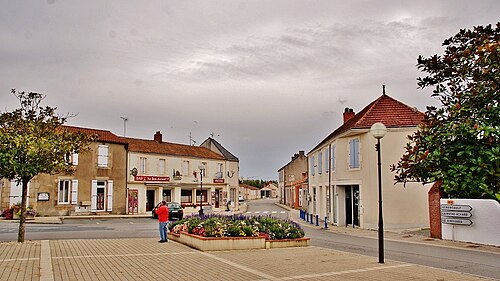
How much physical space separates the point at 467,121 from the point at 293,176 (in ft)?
192

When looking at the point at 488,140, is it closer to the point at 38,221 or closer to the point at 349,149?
the point at 349,149

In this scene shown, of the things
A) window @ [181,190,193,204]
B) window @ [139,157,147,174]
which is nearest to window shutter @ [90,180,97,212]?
window @ [139,157,147,174]

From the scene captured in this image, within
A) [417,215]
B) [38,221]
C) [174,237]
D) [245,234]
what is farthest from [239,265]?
[38,221]

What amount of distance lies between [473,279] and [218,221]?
7.92m

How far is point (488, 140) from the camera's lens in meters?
5.78

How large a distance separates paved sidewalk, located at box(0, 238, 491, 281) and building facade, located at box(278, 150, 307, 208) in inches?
1608

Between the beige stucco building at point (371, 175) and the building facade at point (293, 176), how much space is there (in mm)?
25899

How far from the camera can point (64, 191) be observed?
3475 cm

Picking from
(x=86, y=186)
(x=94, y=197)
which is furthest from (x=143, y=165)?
(x=86, y=186)

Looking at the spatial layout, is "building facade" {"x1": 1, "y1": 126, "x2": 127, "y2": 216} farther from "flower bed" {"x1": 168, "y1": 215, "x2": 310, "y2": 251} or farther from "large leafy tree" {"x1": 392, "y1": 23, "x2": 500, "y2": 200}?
"large leafy tree" {"x1": 392, "y1": 23, "x2": 500, "y2": 200}

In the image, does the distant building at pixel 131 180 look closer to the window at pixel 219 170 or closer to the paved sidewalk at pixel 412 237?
the window at pixel 219 170

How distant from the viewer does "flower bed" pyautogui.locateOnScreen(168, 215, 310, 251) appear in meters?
14.4

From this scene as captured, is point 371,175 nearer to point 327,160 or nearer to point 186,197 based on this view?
point 327,160

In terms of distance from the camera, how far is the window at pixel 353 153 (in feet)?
85.4
